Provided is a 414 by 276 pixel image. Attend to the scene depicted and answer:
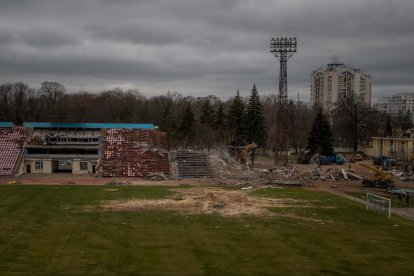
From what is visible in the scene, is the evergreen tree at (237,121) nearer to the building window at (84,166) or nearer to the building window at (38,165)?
the building window at (84,166)

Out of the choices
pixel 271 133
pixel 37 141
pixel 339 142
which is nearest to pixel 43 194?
pixel 37 141

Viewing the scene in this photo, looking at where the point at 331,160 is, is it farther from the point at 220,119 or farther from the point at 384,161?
the point at 220,119

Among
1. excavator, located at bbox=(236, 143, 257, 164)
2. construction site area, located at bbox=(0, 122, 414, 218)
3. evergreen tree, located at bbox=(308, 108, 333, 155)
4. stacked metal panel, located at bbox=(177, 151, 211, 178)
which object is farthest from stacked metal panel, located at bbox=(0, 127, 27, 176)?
evergreen tree, located at bbox=(308, 108, 333, 155)

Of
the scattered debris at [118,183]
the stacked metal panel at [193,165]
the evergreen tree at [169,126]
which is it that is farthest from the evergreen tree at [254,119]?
the scattered debris at [118,183]

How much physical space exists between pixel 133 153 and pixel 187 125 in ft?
74.8

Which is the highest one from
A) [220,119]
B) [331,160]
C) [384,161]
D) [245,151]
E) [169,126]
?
[220,119]

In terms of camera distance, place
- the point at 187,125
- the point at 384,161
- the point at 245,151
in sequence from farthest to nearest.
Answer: the point at 187,125
the point at 384,161
the point at 245,151

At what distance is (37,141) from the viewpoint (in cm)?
5997

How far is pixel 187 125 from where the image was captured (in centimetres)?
8056

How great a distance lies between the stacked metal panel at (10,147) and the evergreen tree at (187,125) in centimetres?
2745

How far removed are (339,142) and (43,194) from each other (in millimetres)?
86360

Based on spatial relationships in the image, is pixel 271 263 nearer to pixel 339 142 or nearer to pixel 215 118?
pixel 215 118

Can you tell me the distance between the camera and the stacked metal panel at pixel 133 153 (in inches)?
2192

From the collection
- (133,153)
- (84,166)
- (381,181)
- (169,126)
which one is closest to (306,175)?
(381,181)
